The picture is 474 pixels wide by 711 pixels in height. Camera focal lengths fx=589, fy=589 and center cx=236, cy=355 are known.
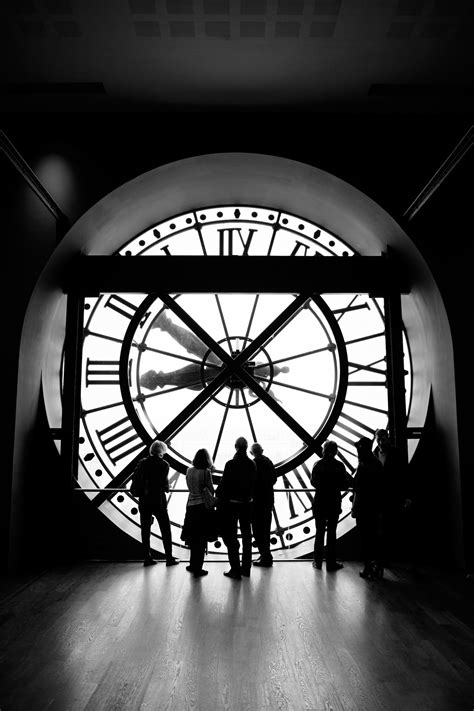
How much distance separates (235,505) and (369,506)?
867 mm

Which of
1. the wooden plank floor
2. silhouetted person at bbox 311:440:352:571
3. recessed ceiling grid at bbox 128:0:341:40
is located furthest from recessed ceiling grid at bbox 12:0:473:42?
the wooden plank floor

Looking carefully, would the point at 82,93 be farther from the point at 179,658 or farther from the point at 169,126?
the point at 179,658

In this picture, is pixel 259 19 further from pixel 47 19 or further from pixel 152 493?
pixel 152 493

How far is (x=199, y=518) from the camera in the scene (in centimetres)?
388

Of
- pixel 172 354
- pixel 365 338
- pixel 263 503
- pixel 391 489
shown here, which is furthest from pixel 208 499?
pixel 365 338

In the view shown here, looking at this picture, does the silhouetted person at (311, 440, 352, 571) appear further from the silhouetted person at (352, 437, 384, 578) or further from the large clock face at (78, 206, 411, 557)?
the large clock face at (78, 206, 411, 557)

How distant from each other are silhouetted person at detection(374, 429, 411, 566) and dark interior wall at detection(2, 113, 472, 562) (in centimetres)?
48

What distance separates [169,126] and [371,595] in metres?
3.46

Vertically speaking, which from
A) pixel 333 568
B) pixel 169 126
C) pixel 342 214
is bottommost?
pixel 333 568

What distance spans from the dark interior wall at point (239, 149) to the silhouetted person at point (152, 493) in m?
0.37

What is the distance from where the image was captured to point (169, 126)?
14.3 feet

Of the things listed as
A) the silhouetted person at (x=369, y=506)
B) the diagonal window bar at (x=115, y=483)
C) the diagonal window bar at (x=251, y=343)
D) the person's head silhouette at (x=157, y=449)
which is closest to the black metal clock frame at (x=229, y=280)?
the diagonal window bar at (x=115, y=483)

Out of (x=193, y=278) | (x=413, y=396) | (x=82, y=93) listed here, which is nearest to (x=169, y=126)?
(x=82, y=93)

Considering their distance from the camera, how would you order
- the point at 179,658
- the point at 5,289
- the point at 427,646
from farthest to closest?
1. the point at 5,289
2. the point at 427,646
3. the point at 179,658
